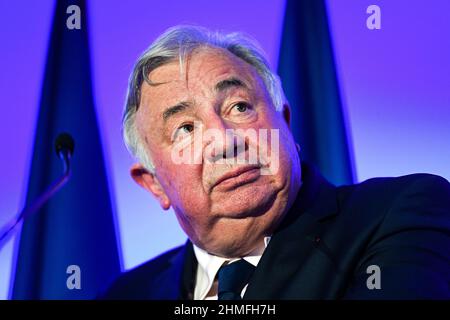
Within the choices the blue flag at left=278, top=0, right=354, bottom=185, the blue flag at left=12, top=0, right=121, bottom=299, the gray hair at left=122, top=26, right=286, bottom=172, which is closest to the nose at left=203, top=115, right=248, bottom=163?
the gray hair at left=122, top=26, right=286, bottom=172

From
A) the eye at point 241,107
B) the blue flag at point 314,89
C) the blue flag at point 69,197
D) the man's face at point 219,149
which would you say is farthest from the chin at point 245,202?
the blue flag at point 69,197

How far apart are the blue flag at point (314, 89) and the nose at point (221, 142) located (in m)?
0.40

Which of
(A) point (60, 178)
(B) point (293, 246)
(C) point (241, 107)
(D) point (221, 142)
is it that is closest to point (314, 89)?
(C) point (241, 107)

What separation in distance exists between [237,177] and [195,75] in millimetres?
301

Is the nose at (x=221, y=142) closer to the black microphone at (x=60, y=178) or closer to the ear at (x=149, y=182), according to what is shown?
the ear at (x=149, y=182)

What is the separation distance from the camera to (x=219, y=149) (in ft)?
5.21

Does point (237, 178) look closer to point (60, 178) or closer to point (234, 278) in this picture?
point (234, 278)

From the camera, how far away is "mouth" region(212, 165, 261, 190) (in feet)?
5.14

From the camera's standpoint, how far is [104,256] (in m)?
A: 1.96

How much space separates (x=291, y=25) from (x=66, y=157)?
0.83 meters

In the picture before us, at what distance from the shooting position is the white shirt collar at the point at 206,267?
1.63 m
